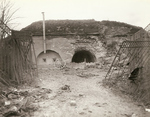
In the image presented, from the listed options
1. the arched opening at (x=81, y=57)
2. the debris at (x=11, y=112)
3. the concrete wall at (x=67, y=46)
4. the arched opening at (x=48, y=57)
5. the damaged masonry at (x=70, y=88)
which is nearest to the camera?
the debris at (x=11, y=112)

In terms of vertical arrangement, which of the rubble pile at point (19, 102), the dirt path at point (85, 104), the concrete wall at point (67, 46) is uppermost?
the concrete wall at point (67, 46)

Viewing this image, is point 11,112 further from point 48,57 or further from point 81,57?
point 81,57

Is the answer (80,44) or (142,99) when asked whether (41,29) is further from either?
(142,99)

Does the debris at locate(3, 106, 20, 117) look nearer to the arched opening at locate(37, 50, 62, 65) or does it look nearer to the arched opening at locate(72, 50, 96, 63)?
the arched opening at locate(37, 50, 62, 65)

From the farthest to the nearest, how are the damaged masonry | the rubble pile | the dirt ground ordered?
the damaged masonry → the dirt ground → the rubble pile

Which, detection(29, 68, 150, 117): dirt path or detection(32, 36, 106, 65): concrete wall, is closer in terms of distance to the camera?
detection(29, 68, 150, 117): dirt path

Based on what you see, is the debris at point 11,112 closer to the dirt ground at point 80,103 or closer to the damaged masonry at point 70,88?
the damaged masonry at point 70,88

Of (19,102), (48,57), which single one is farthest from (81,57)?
(19,102)

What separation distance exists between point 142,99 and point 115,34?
10947mm

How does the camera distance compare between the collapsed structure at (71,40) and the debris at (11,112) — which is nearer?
the debris at (11,112)

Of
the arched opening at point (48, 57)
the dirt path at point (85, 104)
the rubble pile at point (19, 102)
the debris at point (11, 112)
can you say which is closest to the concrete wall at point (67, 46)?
the arched opening at point (48, 57)

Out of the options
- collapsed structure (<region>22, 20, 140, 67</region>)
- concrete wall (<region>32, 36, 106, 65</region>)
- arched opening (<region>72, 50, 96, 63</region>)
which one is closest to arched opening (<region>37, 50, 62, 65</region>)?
collapsed structure (<region>22, 20, 140, 67</region>)

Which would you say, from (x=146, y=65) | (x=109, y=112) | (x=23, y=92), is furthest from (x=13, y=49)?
(x=146, y=65)

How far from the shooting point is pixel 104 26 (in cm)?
1791
